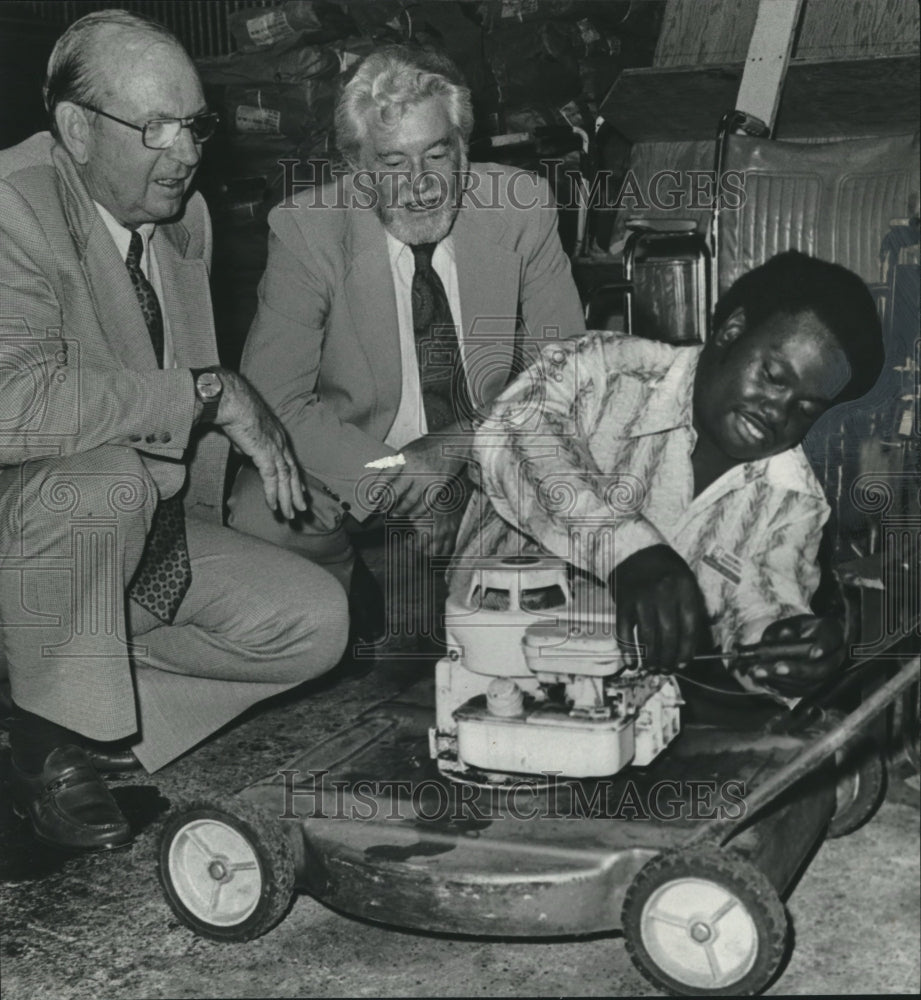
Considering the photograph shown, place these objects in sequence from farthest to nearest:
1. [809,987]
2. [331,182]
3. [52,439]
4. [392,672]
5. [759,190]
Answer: [392,672], [331,182], [759,190], [52,439], [809,987]

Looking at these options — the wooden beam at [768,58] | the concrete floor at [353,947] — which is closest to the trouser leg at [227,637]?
the concrete floor at [353,947]

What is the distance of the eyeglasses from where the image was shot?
54.4 inches

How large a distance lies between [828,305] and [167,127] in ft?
2.49

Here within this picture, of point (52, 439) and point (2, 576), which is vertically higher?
point (52, 439)

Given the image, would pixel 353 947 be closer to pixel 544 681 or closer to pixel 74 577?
pixel 544 681

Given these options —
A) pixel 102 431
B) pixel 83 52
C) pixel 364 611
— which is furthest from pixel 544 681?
pixel 364 611

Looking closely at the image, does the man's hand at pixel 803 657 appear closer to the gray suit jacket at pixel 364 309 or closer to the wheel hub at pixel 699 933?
the wheel hub at pixel 699 933

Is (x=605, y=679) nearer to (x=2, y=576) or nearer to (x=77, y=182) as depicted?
(x=2, y=576)

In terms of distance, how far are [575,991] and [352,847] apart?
240 millimetres

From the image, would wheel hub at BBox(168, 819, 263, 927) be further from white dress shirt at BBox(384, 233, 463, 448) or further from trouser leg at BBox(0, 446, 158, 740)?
white dress shirt at BBox(384, 233, 463, 448)

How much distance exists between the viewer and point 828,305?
49.3 inches

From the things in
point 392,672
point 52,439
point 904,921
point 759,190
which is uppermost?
point 759,190

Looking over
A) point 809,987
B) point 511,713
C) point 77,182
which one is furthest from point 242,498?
point 809,987

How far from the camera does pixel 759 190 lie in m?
1.55
